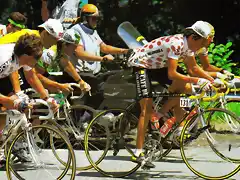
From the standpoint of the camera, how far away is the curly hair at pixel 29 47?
275 inches

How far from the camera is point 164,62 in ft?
26.8

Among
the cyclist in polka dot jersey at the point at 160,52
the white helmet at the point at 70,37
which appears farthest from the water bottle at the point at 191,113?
the white helmet at the point at 70,37

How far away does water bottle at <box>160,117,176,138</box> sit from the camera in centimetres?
821

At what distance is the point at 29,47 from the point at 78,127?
2245mm

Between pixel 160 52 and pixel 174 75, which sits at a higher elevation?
pixel 160 52

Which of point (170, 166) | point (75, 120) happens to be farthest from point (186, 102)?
point (75, 120)

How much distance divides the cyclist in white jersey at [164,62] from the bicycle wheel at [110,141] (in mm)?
244

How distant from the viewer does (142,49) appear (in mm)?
8273

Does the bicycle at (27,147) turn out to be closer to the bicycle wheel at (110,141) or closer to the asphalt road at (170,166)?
the asphalt road at (170,166)

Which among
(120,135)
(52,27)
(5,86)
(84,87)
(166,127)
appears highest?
(52,27)

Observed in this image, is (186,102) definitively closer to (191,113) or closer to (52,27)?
(191,113)

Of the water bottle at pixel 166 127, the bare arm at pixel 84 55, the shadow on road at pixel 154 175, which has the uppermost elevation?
the bare arm at pixel 84 55

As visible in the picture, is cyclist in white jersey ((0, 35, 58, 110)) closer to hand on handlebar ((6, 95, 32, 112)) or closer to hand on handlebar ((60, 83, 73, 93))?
hand on handlebar ((6, 95, 32, 112))

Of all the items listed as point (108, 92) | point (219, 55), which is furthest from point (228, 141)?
point (219, 55)
